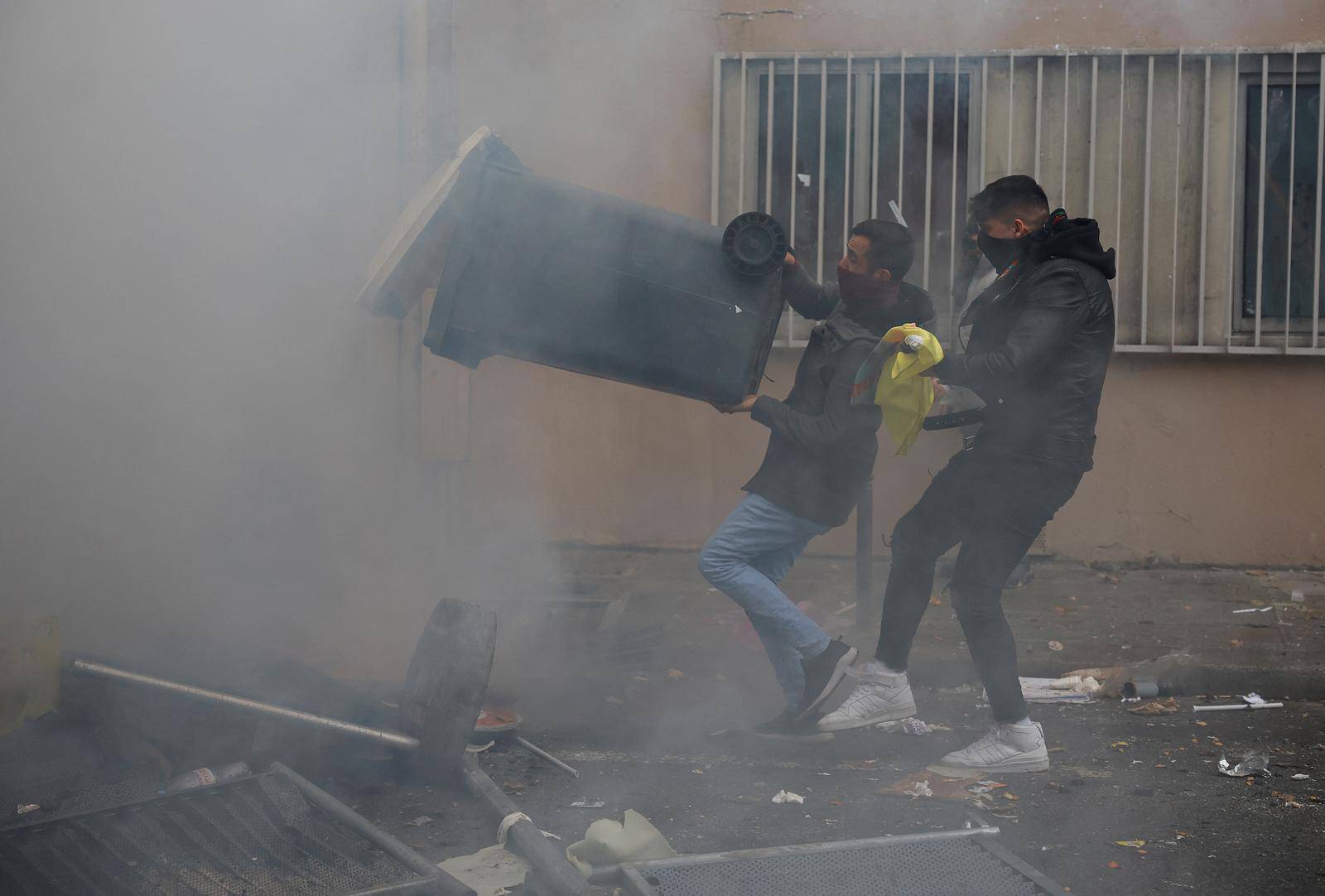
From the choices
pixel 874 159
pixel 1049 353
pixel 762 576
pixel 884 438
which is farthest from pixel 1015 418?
pixel 874 159

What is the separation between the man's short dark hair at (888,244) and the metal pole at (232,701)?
1.56 metres

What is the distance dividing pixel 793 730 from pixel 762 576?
1.32 feet

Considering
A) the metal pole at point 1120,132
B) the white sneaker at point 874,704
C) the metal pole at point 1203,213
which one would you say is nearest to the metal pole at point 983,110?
the metal pole at point 1120,132

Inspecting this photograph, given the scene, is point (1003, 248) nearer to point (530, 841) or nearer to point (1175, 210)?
point (530, 841)

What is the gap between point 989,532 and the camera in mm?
2992

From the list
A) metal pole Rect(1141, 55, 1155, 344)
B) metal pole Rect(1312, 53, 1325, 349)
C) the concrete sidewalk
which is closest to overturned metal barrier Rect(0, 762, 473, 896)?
the concrete sidewalk

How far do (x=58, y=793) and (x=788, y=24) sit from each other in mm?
3807

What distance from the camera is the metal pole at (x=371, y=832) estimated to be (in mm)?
2264

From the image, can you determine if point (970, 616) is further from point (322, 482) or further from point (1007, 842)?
point (322, 482)

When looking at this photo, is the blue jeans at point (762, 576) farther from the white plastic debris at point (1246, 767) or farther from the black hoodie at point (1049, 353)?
the white plastic debris at point (1246, 767)

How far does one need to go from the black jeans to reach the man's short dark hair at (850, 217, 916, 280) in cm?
49

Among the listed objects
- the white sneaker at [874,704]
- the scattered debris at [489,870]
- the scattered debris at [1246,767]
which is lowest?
the scattered debris at [489,870]

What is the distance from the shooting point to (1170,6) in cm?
485

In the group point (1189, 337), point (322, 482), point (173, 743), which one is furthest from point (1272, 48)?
point (173, 743)
